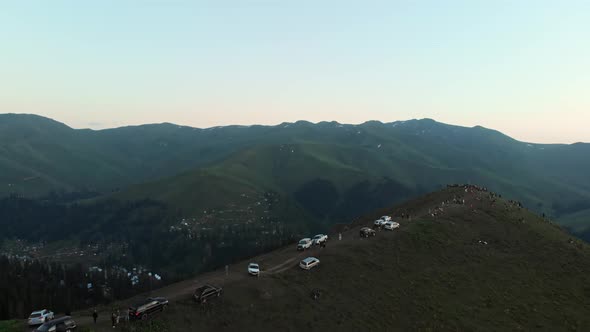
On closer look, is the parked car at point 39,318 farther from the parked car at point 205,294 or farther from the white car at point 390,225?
the white car at point 390,225

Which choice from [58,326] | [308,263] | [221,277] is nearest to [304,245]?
[308,263]

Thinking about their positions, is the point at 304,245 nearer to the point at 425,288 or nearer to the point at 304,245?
the point at 304,245

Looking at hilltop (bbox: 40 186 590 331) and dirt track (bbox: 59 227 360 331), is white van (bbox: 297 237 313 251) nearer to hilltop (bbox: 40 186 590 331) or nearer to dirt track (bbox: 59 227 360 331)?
dirt track (bbox: 59 227 360 331)

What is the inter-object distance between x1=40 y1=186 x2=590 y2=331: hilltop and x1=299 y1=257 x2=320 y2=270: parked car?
56.3 inches

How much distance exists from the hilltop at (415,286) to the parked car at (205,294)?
102 centimetres

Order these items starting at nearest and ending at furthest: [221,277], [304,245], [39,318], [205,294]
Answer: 1. [39,318]
2. [205,294]
3. [221,277]
4. [304,245]

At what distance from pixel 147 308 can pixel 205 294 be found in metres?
8.38

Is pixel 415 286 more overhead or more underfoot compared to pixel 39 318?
more underfoot

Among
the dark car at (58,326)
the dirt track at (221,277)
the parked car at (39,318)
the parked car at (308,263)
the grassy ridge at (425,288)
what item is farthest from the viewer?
the parked car at (308,263)

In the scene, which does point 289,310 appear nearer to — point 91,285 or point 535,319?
point 535,319

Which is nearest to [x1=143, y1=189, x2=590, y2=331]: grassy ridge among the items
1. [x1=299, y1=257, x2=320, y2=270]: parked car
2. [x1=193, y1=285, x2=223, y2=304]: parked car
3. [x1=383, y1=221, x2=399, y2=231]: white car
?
[x1=299, y1=257, x2=320, y2=270]: parked car

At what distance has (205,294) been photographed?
57.3 m

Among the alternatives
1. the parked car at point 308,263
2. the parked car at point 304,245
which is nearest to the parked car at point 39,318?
the parked car at point 308,263

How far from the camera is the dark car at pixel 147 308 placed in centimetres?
5014
